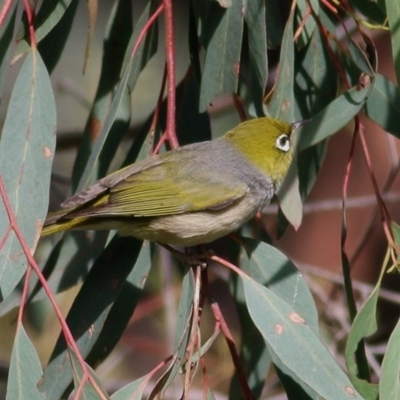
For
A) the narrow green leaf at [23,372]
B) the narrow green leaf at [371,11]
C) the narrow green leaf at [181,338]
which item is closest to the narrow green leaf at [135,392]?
the narrow green leaf at [181,338]

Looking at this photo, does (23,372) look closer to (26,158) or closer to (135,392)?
(135,392)

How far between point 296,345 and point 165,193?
31.4 inches

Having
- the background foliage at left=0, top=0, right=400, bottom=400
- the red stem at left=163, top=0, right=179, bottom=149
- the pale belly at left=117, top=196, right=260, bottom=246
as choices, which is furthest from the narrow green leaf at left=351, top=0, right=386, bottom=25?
the pale belly at left=117, top=196, right=260, bottom=246

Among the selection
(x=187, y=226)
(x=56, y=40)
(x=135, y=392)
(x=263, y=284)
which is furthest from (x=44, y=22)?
(x=135, y=392)

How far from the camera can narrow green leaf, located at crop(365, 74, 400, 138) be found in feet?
8.84

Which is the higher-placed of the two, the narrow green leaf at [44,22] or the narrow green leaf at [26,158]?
the narrow green leaf at [44,22]

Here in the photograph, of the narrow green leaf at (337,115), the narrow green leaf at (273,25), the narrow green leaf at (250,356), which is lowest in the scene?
the narrow green leaf at (250,356)

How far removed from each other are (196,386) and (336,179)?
58.0 inches

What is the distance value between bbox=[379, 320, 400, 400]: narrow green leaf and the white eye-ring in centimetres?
88

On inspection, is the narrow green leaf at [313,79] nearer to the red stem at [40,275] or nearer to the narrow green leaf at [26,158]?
the narrow green leaf at [26,158]

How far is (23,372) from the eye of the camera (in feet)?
7.22

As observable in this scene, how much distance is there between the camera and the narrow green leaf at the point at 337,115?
8.40ft

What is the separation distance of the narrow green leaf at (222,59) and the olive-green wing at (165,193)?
27cm

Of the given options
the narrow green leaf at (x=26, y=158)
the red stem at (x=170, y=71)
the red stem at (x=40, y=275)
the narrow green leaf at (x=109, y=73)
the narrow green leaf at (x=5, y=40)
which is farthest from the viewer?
the narrow green leaf at (x=109, y=73)
